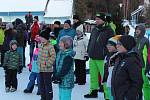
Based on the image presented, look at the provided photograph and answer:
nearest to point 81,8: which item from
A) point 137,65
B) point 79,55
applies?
point 79,55

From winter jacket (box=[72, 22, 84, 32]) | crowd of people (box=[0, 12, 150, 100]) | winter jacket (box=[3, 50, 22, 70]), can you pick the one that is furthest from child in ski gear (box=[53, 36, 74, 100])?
winter jacket (box=[72, 22, 84, 32])

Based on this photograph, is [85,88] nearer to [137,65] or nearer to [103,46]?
[103,46]

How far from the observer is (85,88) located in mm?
10180

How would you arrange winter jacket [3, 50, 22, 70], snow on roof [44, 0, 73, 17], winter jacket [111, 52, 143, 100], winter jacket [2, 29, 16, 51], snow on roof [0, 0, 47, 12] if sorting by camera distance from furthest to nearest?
1. snow on roof [44, 0, 73, 17]
2. snow on roof [0, 0, 47, 12]
3. winter jacket [2, 29, 16, 51]
4. winter jacket [3, 50, 22, 70]
5. winter jacket [111, 52, 143, 100]

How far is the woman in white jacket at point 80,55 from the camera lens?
10312 millimetres

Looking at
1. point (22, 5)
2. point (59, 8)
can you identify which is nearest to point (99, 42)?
point (22, 5)

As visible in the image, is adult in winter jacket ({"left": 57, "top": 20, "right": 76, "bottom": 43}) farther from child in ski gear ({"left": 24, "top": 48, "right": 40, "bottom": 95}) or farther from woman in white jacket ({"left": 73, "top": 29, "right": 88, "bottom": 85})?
child in ski gear ({"left": 24, "top": 48, "right": 40, "bottom": 95})

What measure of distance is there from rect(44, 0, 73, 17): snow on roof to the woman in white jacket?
40153mm

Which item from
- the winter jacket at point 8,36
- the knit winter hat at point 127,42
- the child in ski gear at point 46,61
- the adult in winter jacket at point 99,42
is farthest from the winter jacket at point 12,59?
the knit winter hat at point 127,42

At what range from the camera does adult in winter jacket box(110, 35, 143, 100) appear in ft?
16.4

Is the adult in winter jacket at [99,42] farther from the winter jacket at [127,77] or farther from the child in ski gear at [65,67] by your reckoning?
the winter jacket at [127,77]

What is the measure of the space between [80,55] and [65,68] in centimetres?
349

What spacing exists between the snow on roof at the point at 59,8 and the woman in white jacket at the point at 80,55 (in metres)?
40.2

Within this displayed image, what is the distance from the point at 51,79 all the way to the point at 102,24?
1.57 meters
